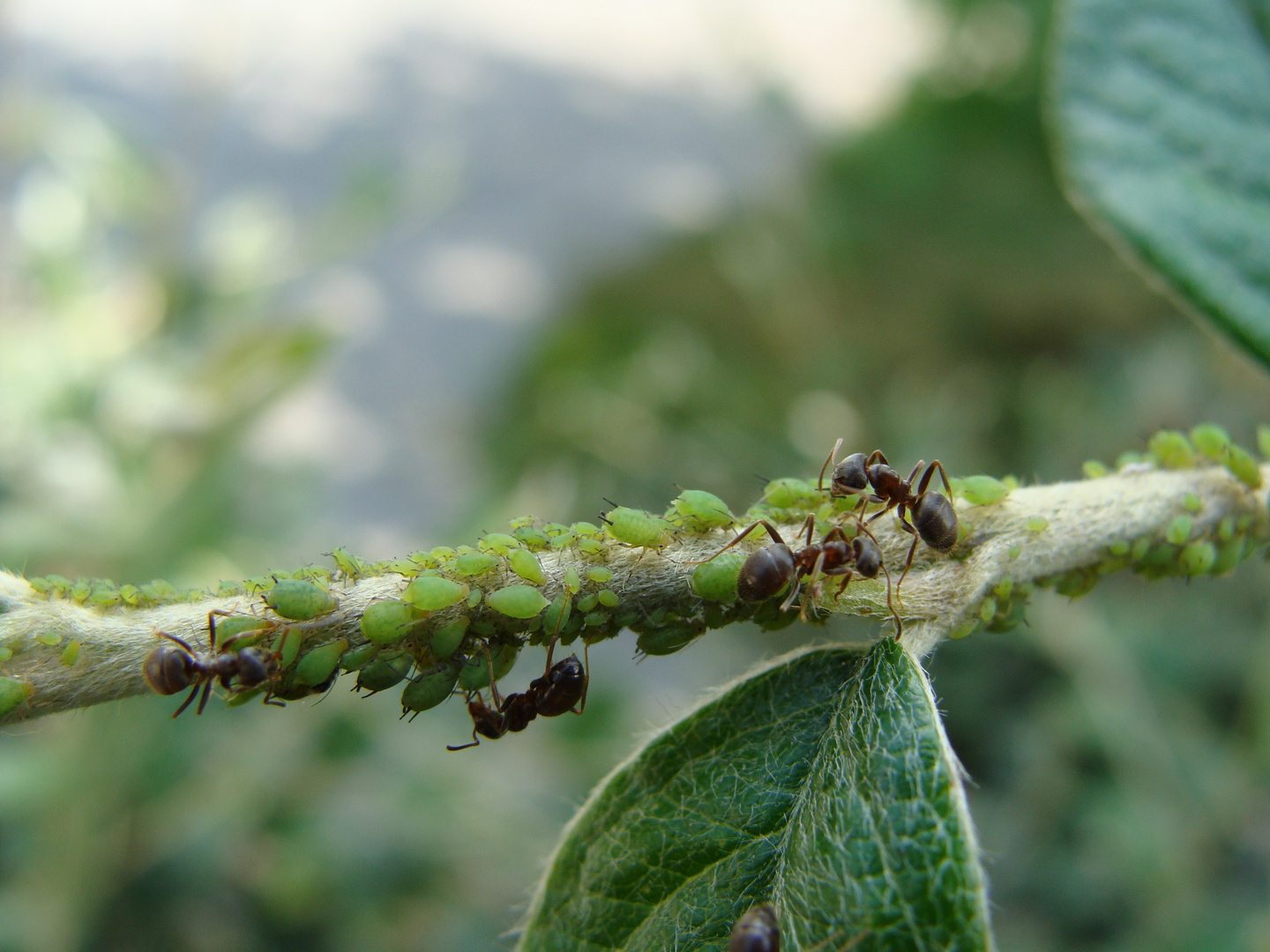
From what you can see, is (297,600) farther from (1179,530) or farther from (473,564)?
(1179,530)

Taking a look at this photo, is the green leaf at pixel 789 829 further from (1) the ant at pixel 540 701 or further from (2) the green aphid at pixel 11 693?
(2) the green aphid at pixel 11 693

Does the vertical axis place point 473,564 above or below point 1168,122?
below

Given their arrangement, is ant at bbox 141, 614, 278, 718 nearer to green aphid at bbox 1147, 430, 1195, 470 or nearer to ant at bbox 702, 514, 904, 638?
ant at bbox 702, 514, 904, 638

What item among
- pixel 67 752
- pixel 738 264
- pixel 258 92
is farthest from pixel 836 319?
pixel 258 92

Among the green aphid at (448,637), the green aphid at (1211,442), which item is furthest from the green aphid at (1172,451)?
the green aphid at (448,637)

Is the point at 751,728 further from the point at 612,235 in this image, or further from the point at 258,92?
the point at 258,92

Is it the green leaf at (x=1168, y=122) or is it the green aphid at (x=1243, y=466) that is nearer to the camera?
the green aphid at (x=1243, y=466)

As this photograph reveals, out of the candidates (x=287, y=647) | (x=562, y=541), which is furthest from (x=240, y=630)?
(x=562, y=541)
